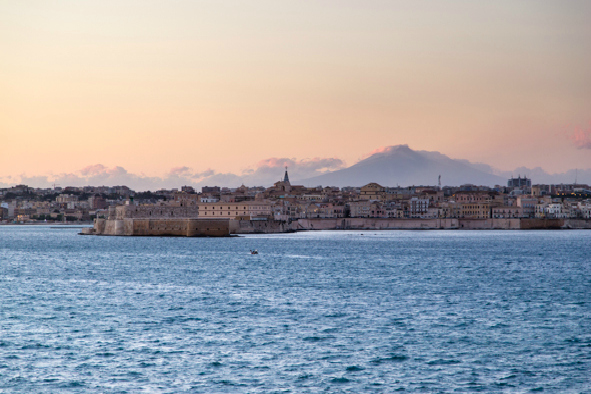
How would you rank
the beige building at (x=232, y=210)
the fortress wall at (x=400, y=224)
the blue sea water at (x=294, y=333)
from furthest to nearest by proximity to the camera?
the fortress wall at (x=400, y=224) → the beige building at (x=232, y=210) → the blue sea water at (x=294, y=333)

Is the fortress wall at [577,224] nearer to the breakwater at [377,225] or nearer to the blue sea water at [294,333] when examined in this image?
the breakwater at [377,225]

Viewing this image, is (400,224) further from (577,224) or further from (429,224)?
(577,224)

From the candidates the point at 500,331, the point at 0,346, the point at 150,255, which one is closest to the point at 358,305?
the point at 500,331

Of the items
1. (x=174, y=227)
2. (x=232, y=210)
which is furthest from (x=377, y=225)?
(x=174, y=227)

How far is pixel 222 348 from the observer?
18375mm

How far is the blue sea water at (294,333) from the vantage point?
1529 cm

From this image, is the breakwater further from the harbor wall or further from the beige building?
the beige building

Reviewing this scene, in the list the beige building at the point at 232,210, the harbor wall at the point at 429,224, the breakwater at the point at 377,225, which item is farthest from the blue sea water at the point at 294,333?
the harbor wall at the point at 429,224

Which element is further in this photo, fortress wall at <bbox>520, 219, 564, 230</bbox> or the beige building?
fortress wall at <bbox>520, 219, 564, 230</bbox>

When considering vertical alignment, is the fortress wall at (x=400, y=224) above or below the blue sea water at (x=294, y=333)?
above

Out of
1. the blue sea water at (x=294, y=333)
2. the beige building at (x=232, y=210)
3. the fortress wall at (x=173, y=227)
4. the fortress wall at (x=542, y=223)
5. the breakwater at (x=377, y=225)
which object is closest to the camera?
the blue sea water at (x=294, y=333)

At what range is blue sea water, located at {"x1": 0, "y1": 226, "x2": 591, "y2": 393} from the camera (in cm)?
1529

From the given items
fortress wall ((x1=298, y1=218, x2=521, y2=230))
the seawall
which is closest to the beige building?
fortress wall ((x1=298, y1=218, x2=521, y2=230))

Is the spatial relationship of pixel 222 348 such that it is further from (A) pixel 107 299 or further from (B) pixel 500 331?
(A) pixel 107 299
